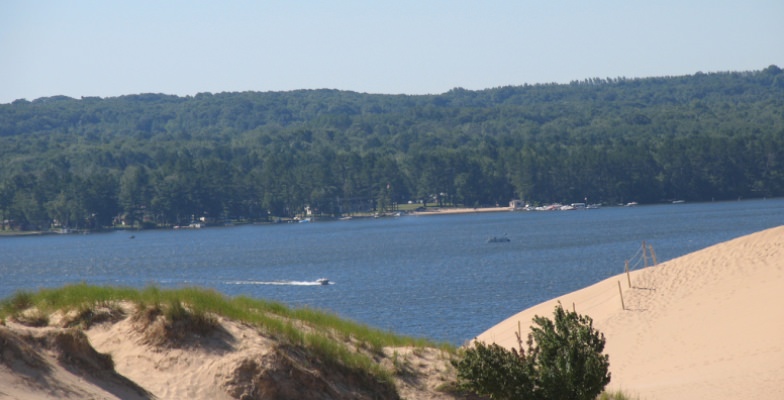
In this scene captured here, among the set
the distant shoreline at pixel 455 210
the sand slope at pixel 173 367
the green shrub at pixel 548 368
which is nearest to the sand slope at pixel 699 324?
the green shrub at pixel 548 368

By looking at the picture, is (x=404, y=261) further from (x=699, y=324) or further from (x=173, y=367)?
(x=173, y=367)

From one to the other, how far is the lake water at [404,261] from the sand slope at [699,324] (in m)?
5.93

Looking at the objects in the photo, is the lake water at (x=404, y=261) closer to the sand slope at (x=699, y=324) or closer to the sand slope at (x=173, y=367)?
the sand slope at (x=173, y=367)

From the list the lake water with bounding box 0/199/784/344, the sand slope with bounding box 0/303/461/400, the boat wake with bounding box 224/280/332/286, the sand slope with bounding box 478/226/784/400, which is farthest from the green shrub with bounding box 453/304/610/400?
the boat wake with bounding box 224/280/332/286

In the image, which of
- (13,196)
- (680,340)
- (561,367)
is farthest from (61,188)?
(561,367)

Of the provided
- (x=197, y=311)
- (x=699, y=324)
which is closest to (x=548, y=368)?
(x=197, y=311)

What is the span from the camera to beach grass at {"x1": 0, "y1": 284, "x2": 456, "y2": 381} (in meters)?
14.6

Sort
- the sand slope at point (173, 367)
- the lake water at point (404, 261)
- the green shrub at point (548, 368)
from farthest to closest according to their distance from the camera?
1. the lake water at point (404, 261)
2. the green shrub at point (548, 368)
3. the sand slope at point (173, 367)

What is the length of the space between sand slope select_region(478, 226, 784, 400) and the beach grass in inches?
272

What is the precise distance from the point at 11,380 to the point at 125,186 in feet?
523

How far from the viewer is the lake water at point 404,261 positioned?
49531 mm

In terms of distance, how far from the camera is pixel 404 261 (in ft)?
Answer: 273

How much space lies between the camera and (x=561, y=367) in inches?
Answer: 557

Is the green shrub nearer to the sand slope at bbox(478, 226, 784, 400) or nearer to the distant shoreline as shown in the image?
the sand slope at bbox(478, 226, 784, 400)
